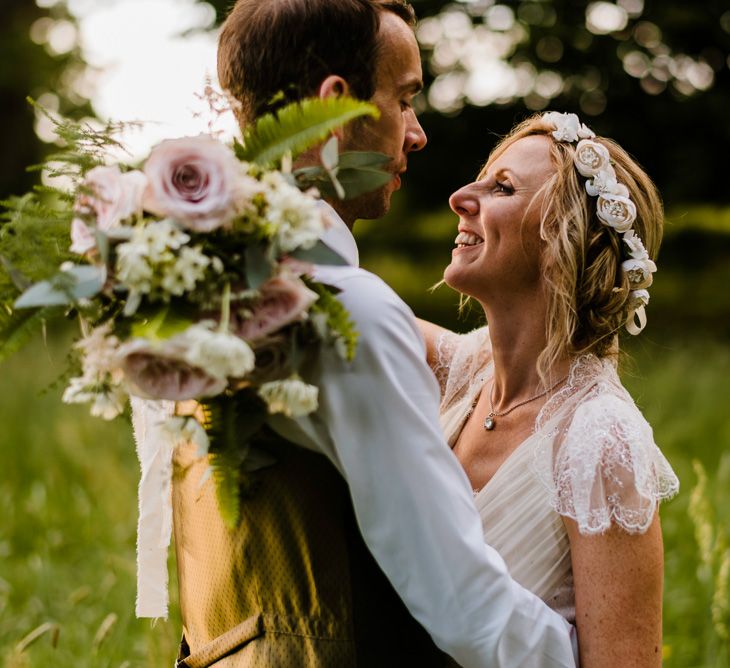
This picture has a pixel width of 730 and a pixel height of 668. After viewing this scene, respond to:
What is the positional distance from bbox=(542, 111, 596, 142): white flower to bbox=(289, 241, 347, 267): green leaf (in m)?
1.37

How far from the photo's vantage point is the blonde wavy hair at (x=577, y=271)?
9.25 ft

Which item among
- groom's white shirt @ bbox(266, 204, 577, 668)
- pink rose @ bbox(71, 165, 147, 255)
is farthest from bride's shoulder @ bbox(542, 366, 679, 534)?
pink rose @ bbox(71, 165, 147, 255)

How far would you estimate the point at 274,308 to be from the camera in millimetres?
1728

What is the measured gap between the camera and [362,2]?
238cm

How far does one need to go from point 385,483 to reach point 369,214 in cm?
86

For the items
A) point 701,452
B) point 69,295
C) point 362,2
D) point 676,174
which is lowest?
point 676,174

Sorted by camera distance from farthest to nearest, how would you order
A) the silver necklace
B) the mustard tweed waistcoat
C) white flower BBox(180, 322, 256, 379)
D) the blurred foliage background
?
the blurred foliage background, the silver necklace, the mustard tweed waistcoat, white flower BBox(180, 322, 256, 379)

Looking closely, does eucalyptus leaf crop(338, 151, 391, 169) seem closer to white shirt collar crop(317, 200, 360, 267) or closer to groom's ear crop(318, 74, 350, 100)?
white shirt collar crop(317, 200, 360, 267)

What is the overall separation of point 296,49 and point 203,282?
31.3 inches

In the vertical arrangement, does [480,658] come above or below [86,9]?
above

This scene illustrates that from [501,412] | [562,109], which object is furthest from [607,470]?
[562,109]

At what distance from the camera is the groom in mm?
1889

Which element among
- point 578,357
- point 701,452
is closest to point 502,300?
point 578,357

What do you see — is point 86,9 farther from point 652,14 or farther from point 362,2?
point 362,2
